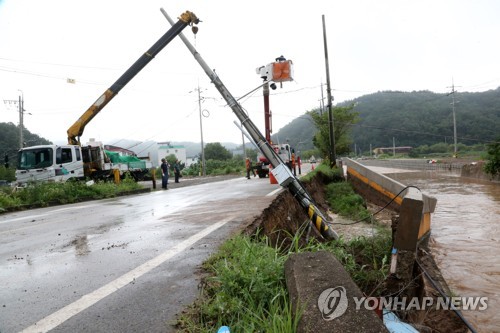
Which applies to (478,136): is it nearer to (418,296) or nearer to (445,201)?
(445,201)

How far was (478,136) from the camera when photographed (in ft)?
192

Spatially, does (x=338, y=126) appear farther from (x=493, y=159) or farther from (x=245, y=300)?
(x=245, y=300)

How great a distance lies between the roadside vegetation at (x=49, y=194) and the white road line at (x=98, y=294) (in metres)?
9.97

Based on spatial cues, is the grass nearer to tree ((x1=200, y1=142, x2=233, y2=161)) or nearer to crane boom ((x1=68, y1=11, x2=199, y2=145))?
crane boom ((x1=68, y1=11, x2=199, y2=145))

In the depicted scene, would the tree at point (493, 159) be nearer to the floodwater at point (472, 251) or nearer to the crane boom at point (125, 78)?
the floodwater at point (472, 251)

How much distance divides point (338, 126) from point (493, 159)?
1434cm

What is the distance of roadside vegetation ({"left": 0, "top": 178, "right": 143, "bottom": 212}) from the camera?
12534 millimetres

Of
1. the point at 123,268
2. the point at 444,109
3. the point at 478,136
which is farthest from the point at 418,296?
the point at 444,109

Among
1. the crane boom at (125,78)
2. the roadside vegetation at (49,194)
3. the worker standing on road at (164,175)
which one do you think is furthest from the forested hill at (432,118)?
Answer: the roadside vegetation at (49,194)

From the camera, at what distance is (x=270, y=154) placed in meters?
9.18

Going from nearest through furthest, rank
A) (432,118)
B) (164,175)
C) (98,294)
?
(98,294)
(164,175)
(432,118)

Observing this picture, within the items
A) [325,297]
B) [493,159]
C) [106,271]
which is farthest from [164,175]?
[493,159]

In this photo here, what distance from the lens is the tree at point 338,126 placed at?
103ft

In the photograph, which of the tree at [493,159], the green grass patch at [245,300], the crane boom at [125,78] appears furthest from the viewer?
the tree at [493,159]
